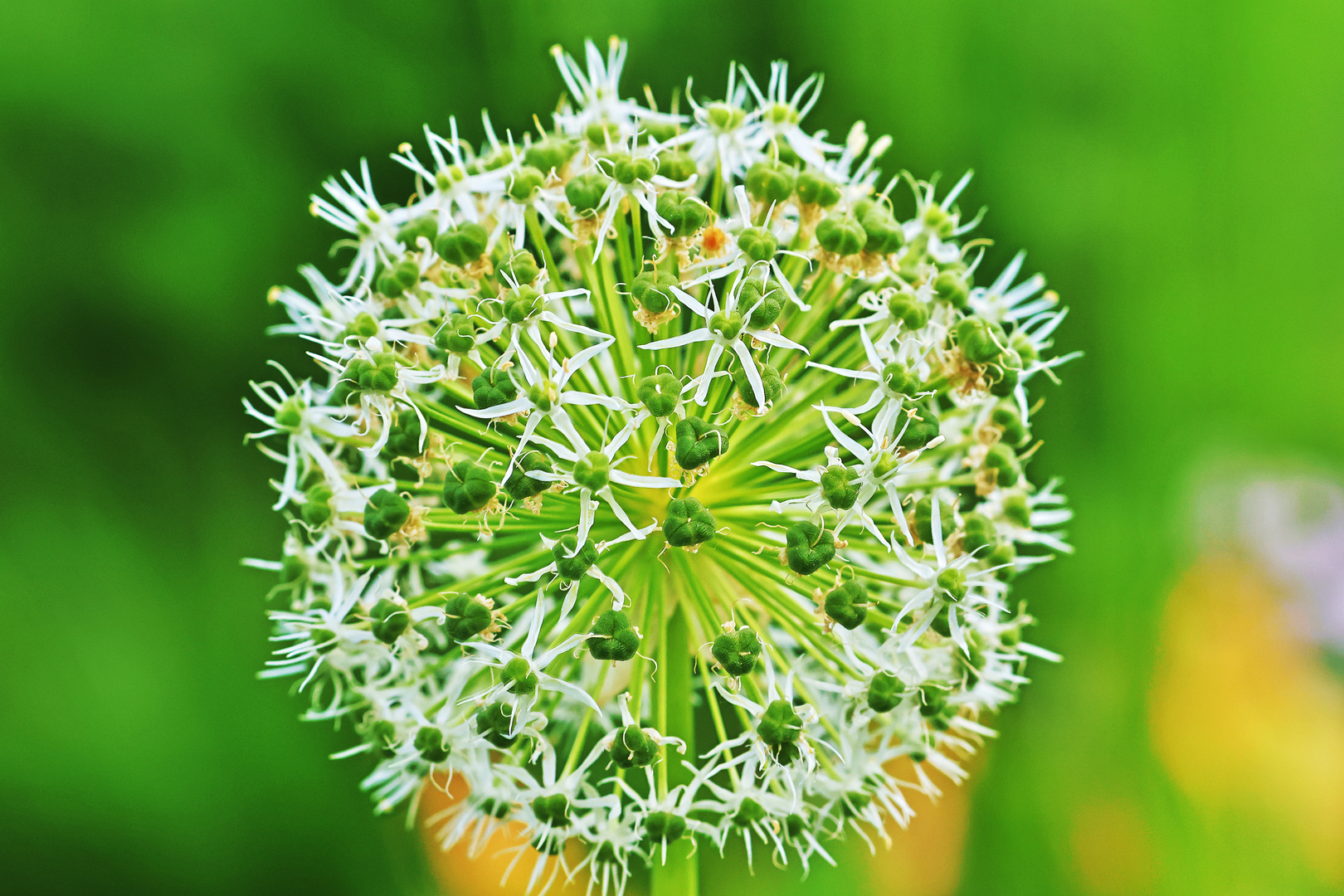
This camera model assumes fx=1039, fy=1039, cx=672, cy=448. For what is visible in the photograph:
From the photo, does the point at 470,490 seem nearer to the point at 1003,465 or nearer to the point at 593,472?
the point at 593,472

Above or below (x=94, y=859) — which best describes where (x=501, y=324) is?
above

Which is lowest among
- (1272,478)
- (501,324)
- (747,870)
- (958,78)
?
(747,870)

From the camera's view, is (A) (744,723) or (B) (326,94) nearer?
(A) (744,723)


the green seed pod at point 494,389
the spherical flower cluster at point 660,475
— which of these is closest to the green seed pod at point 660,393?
the spherical flower cluster at point 660,475

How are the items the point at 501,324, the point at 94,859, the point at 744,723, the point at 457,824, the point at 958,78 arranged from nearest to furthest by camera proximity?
the point at 501,324
the point at 744,723
the point at 457,824
the point at 94,859
the point at 958,78

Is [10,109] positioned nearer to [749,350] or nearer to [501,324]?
[501,324]

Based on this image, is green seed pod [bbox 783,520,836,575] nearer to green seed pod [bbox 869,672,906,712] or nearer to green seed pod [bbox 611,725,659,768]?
green seed pod [bbox 869,672,906,712]

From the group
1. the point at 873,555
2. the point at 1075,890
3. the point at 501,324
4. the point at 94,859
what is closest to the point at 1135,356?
the point at 1075,890
